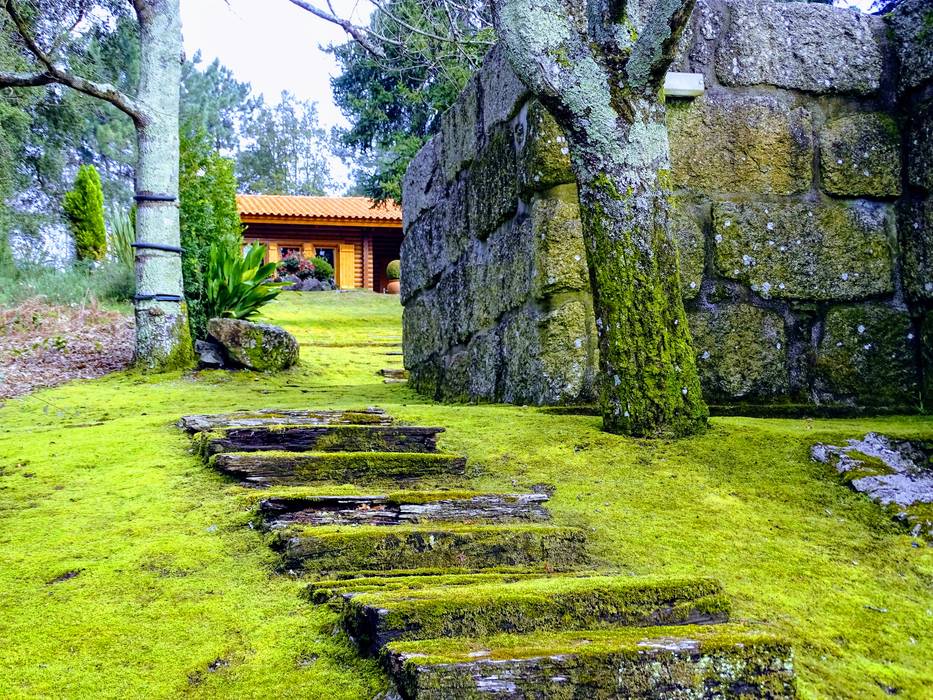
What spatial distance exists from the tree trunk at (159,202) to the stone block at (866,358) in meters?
6.38

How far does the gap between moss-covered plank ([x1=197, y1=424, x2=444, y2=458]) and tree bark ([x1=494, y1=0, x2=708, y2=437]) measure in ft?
2.42

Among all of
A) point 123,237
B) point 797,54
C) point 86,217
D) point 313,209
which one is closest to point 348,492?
point 797,54

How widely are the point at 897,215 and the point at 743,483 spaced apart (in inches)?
76.8

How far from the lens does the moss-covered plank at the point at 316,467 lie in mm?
2828

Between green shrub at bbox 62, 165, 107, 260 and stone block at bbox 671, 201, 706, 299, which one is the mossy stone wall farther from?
green shrub at bbox 62, 165, 107, 260

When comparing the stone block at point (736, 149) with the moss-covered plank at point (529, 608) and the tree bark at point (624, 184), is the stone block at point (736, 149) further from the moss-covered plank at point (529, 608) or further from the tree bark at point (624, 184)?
the moss-covered plank at point (529, 608)

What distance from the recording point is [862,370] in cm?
400

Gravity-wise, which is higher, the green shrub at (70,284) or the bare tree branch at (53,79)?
the bare tree branch at (53,79)

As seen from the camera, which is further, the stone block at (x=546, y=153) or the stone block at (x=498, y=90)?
the stone block at (x=498, y=90)

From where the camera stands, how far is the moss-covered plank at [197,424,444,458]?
121 inches

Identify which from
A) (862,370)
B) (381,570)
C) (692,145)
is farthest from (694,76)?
(381,570)

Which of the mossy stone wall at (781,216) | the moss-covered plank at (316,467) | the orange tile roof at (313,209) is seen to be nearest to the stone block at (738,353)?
the mossy stone wall at (781,216)

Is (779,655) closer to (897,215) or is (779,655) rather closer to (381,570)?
(381,570)

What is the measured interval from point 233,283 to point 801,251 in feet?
23.5
